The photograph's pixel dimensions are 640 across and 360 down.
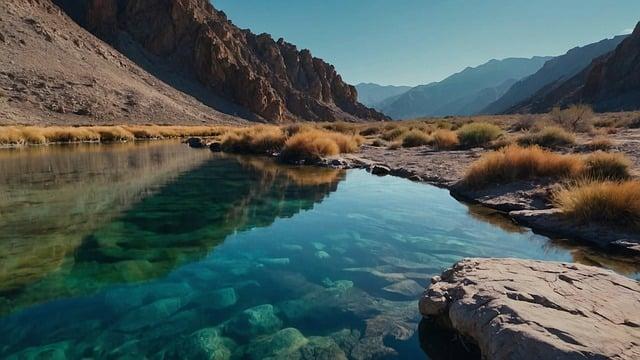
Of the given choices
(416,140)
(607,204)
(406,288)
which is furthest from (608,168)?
(416,140)

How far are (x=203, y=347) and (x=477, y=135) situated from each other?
810 inches

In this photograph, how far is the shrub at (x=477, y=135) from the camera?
2206 cm

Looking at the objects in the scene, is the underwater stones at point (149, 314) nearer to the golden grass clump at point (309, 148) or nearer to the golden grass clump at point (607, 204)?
the golden grass clump at point (607, 204)

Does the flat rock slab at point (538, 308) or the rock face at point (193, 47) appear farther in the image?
the rock face at point (193, 47)

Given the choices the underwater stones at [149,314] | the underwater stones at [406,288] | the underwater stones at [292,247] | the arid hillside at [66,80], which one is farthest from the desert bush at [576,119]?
the arid hillside at [66,80]

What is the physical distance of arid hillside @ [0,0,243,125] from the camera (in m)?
51.6

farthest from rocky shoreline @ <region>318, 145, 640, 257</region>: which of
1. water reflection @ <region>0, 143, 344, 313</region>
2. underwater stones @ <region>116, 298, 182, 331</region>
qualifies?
underwater stones @ <region>116, 298, 182, 331</region>

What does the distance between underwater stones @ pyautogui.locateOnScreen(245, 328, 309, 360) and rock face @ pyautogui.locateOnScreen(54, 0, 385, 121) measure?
9712 centimetres

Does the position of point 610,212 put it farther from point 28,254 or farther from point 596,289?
point 28,254

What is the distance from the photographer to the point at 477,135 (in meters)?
22.3

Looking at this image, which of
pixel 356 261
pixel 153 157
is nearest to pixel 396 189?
pixel 356 261

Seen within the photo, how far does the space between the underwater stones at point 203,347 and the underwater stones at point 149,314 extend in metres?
0.63

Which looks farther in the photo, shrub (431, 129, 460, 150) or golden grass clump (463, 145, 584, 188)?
shrub (431, 129, 460, 150)

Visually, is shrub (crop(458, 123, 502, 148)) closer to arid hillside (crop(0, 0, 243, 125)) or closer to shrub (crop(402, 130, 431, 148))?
shrub (crop(402, 130, 431, 148))
